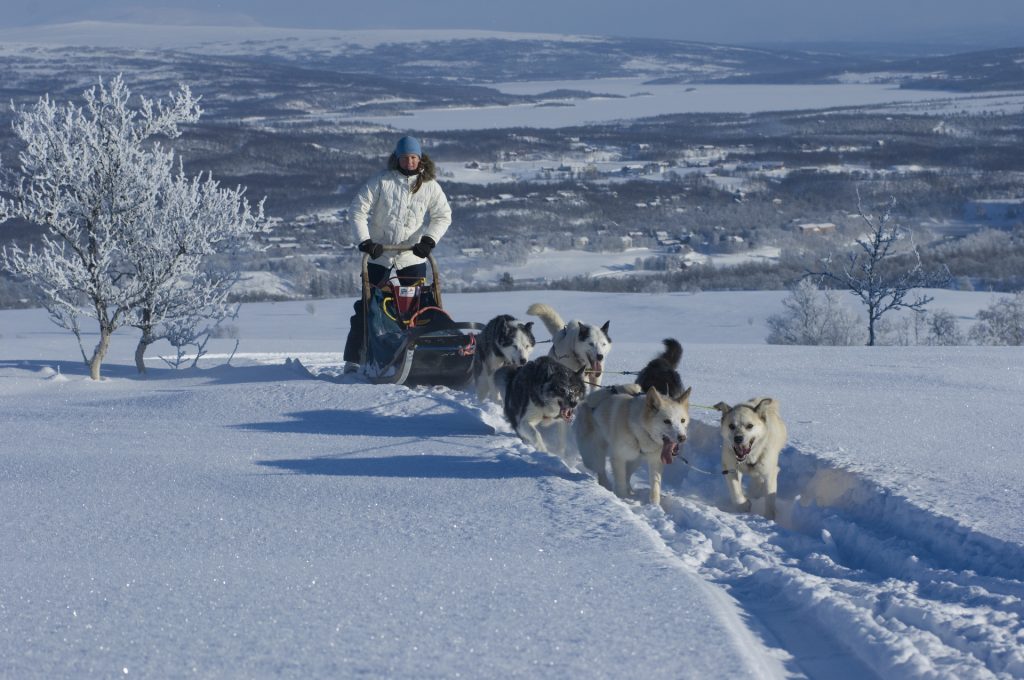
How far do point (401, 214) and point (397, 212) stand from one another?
3 cm

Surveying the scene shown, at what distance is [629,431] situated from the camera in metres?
5.88

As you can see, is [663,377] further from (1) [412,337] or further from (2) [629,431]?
(1) [412,337]

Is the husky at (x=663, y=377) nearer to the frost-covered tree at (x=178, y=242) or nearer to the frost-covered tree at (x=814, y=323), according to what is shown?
the frost-covered tree at (x=178, y=242)

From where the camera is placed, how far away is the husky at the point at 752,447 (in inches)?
222

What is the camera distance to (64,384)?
9.42m

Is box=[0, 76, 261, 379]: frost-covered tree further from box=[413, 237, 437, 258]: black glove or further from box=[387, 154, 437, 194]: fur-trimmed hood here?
box=[413, 237, 437, 258]: black glove

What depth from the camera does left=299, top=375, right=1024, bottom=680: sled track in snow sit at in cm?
369

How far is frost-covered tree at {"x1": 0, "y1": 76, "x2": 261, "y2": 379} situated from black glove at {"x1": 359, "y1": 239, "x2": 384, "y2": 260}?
2850mm

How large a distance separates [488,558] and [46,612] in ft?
5.19

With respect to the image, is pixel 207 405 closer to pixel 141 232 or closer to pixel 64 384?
pixel 64 384

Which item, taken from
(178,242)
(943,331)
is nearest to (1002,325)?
(943,331)

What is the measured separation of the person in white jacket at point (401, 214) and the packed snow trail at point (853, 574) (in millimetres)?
2833

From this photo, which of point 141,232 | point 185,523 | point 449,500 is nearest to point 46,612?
point 185,523

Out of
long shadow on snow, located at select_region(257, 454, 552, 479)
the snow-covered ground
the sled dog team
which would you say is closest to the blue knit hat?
the sled dog team
